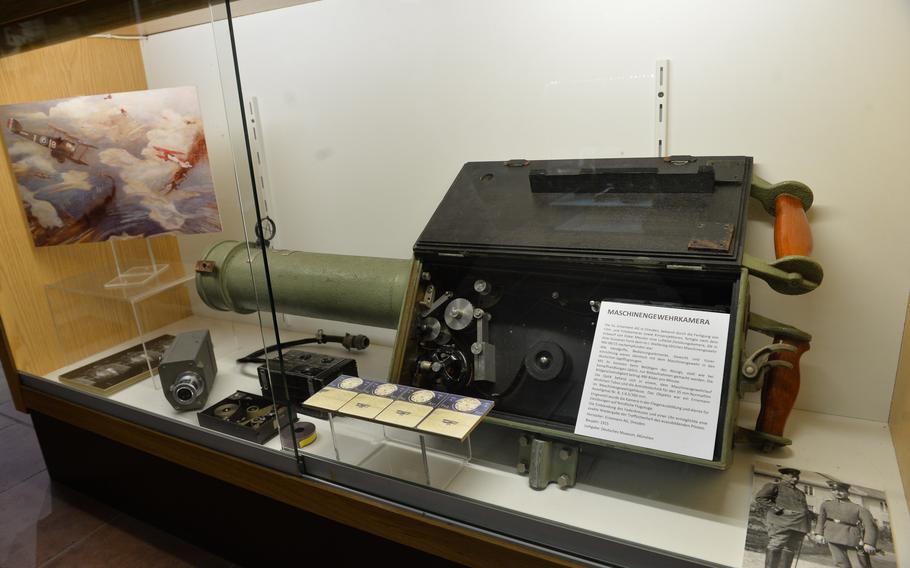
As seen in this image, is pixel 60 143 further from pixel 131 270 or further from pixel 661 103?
pixel 661 103

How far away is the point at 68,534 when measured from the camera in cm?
239

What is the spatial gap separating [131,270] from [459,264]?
1390 mm

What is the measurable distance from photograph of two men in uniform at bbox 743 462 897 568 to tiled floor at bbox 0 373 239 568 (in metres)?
1.74

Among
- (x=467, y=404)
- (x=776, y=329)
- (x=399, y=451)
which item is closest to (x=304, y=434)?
(x=399, y=451)

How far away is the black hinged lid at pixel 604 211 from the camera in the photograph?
150 cm

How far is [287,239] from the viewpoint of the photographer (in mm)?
2328

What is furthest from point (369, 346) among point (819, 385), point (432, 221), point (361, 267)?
point (819, 385)

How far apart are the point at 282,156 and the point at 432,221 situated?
0.84 meters

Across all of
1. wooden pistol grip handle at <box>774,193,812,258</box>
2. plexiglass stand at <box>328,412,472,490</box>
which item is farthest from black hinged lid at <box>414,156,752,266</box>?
plexiglass stand at <box>328,412,472,490</box>

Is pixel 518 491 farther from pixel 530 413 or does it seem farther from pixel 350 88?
pixel 350 88

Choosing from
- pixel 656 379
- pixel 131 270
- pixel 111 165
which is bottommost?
pixel 656 379

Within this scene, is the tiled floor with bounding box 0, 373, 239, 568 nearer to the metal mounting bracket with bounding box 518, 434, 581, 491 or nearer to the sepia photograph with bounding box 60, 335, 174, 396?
the sepia photograph with bounding box 60, 335, 174, 396

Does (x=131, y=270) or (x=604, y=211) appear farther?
(x=131, y=270)

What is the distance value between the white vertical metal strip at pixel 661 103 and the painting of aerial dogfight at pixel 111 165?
1.39 meters
